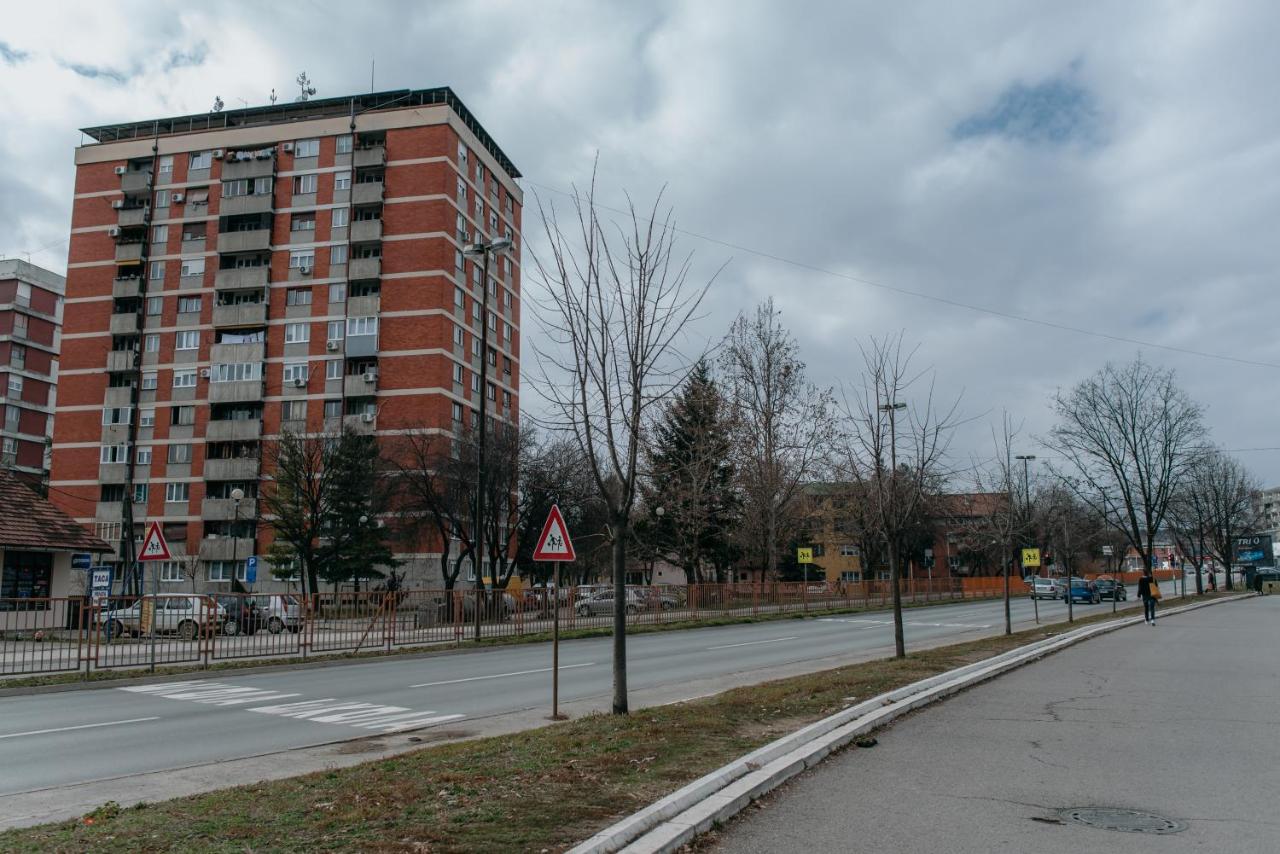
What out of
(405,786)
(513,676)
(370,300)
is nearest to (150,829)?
(405,786)

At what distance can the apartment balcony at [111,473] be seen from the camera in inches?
2464

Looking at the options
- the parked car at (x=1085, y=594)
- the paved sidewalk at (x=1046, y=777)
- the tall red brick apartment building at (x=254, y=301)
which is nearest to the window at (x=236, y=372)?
the tall red brick apartment building at (x=254, y=301)

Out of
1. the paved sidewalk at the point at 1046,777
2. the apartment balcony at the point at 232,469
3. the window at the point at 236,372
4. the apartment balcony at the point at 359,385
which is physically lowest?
the paved sidewalk at the point at 1046,777

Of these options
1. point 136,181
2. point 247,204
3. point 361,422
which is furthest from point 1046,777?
point 136,181

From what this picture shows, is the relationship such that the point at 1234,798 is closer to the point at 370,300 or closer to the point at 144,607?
the point at 144,607

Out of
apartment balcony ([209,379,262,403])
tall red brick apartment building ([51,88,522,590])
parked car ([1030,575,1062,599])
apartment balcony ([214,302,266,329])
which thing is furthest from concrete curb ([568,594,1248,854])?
apartment balcony ([214,302,266,329])

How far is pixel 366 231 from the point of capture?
201 feet

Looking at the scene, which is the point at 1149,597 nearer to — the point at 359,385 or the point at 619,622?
the point at 619,622

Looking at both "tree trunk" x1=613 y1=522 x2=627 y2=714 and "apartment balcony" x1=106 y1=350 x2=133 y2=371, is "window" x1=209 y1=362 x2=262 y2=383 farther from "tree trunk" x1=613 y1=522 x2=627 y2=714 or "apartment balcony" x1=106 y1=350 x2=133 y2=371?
"tree trunk" x1=613 y1=522 x2=627 y2=714

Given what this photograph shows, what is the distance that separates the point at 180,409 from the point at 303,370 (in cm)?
933

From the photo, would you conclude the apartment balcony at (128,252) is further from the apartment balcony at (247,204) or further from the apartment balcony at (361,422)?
the apartment balcony at (361,422)

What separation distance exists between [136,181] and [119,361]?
1245cm

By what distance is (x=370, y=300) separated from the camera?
60.4 metres

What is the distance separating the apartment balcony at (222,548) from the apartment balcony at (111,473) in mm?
8409
